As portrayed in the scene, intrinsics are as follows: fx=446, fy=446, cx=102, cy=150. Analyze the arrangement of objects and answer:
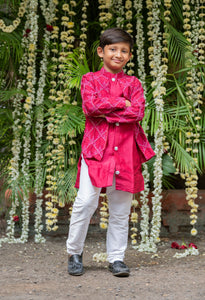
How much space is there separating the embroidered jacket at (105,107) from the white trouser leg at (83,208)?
0.15 meters

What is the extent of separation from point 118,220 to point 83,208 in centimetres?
27

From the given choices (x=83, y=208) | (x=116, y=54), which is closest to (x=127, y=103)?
(x=116, y=54)

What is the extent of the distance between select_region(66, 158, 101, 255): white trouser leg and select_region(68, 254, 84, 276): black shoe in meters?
0.06

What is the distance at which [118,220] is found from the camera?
2750 millimetres

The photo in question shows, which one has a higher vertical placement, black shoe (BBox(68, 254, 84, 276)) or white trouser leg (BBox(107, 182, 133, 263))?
white trouser leg (BBox(107, 182, 133, 263))

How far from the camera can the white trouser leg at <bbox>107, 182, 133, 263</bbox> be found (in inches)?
107

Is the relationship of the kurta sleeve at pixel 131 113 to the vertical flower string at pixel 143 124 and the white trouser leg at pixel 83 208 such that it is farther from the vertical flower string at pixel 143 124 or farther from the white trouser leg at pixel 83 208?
the vertical flower string at pixel 143 124

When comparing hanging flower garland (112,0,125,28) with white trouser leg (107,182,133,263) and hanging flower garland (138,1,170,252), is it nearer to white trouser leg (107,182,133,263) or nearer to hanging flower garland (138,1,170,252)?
hanging flower garland (138,1,170,252)

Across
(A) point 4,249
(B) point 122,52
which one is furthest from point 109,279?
(B) point 122,52

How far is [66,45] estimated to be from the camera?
3543 millimetres

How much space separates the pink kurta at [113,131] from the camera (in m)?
2.58

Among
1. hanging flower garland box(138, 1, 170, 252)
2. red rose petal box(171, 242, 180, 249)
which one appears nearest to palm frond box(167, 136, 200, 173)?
hanging flower garland box(138, 1, 170, 252)

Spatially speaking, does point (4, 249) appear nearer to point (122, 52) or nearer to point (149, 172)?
point (149, 172)

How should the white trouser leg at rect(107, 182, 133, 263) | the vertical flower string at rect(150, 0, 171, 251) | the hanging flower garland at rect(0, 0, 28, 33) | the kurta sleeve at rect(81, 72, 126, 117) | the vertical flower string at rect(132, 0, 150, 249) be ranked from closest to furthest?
the kurta sleeve at rect(81, 72, 126, 117), the white trouser leg at rect(107, 182, 133, 263), the vertical flower string at rect(150, 0, 171, 251), the vertical flower string at rect(132, 0, 150, 249), the hanging flower garland at rect(0, 0, 28, 33)
